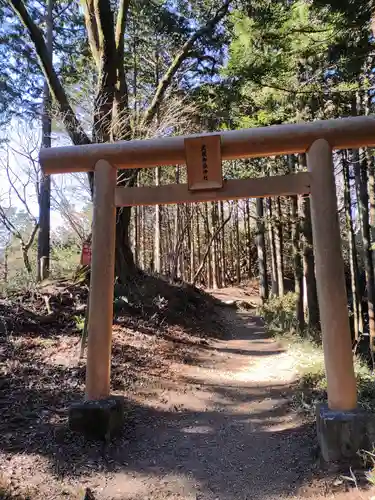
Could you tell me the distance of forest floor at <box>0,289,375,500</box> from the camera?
274 centimetres

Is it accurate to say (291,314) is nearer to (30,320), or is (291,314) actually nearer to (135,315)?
(135,315)

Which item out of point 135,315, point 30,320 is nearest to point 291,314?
point 135,315

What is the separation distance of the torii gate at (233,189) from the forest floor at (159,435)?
1.80ft

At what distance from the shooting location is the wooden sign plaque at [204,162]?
3.50 m

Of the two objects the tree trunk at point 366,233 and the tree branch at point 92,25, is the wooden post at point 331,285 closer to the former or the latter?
the tree branch at point 92,25

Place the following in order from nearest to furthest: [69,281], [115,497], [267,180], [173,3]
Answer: [115,497] → [267,180] → [69,281] → [173,3]

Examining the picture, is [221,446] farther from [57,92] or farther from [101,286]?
[57,92]

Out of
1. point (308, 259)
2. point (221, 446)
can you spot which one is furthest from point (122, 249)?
point (221, 446)

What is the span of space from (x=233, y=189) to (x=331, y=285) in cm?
127

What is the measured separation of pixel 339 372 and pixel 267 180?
1827 millimetres

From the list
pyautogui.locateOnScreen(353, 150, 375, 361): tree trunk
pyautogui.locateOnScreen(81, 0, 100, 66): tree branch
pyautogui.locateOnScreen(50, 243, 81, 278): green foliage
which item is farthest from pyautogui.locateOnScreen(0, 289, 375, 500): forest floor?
pyautogui.locateOnScreen(81, 0, 100, 66): tree branch

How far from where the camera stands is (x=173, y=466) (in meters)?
3.11

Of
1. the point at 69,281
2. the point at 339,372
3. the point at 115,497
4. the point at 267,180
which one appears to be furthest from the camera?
the point at 69,281

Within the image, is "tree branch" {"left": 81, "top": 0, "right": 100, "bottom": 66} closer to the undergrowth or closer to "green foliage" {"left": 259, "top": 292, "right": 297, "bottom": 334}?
the undergrowth
